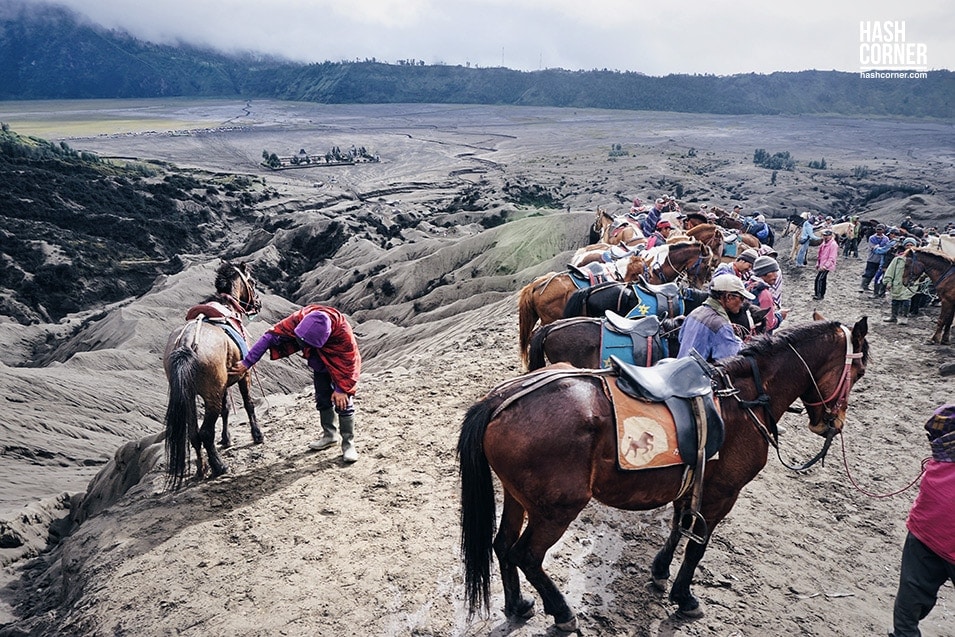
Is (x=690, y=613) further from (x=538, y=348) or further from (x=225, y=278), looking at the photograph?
(x=225, y=278)

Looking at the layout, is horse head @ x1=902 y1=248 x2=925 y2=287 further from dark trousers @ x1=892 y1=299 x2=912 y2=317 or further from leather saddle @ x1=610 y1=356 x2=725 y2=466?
leather saddle @ x1=610 y1=356 x2=725 y2=466

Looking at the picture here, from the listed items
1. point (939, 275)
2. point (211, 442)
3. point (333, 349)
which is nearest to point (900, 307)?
point (939, 275)

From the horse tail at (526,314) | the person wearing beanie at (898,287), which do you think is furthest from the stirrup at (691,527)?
the person wearing beanie at (898,287)

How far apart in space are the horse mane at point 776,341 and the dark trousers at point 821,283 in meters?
10.6

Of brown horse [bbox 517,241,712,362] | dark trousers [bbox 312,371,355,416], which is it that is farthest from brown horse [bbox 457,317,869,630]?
brown horse [bbox 517,241,712,362]

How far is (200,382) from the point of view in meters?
5.83

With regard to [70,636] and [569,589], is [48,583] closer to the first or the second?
[70,636]

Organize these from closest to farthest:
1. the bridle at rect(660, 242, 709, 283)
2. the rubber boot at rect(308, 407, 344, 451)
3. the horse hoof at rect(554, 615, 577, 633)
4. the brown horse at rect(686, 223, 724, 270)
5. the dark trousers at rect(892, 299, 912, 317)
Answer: the horse hoof at rect(554, 615, 577, 633) → the rubber boot at rect(308, 407, 344, 451) → the bridle at rect(660, 242, 709, 283) → the brown horse at rect(686, 223, 724, 270) → the dark trousers at rect(892, 299, 912, 317)

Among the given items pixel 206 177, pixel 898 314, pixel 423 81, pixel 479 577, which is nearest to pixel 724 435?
pixel 479 577

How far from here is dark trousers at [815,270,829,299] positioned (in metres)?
13.3

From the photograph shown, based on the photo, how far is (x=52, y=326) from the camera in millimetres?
18656

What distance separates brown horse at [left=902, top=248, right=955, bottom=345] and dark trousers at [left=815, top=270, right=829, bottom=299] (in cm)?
229

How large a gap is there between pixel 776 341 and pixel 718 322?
0.86 metres

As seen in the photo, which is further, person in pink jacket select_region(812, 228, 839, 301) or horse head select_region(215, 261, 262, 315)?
person in pink jacket select_region(812, 228, 839, 301)
